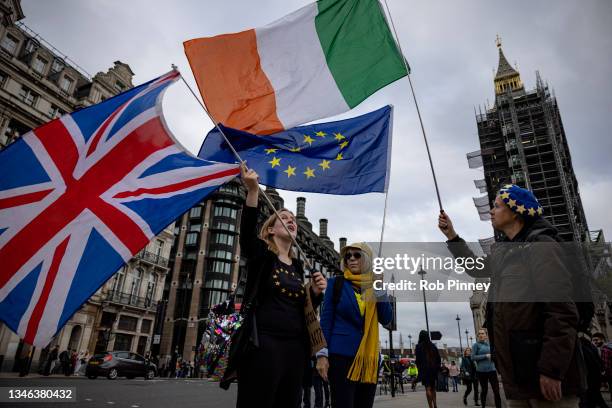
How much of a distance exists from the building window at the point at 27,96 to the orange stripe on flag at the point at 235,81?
30000 mm

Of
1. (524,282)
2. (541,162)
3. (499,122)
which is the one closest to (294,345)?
(524,282)

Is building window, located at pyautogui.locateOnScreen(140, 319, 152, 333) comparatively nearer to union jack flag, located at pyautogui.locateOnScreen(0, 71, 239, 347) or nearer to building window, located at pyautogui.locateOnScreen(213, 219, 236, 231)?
building window, located at pyautogui.locateOnScreen(213, 219, 236, 231)

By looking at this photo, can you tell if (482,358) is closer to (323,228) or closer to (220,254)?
(220,254)

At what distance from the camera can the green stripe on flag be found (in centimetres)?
532

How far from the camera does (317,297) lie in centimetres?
305

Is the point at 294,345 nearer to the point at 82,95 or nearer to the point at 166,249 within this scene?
Answer: the point at 82,95

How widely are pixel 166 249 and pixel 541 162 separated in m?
44.6

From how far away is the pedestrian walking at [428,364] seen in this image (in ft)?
26.6

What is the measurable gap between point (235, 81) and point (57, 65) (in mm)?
34902

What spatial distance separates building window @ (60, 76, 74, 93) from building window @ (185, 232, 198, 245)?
76.7 ft

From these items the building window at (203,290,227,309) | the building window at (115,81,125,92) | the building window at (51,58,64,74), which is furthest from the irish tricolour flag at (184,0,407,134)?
the building window at (203,290,227,309)

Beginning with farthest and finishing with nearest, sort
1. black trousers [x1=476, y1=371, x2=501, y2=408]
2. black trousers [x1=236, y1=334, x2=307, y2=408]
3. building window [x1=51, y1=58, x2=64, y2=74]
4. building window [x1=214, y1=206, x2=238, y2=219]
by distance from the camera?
building window [x1=214, y1=206, x2=238, y2=219] → building window [x1=51, y1=58, x2=64, y2=74] → black trousers [x1=476, y1=371, x2=501, y2=408] → black trousers [x1=236, y1=334, x2=307, y2=408]

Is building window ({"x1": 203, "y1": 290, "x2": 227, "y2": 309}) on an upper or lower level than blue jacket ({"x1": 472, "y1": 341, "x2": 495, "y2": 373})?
upper

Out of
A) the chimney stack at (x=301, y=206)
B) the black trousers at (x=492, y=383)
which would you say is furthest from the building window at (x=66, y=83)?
the chimney stack at (x=301, y=206)
